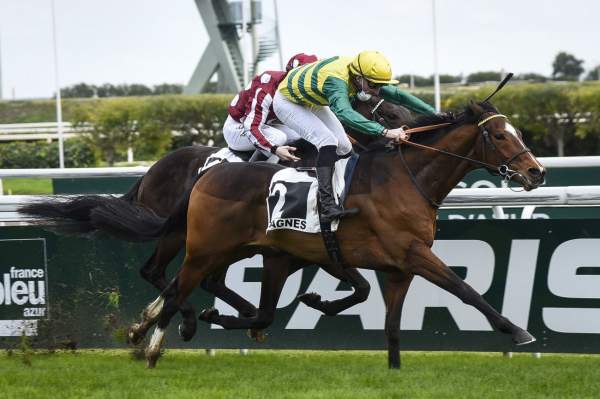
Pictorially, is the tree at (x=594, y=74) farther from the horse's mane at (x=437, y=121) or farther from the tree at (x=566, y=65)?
the horse's mane at (x=437, y=121)

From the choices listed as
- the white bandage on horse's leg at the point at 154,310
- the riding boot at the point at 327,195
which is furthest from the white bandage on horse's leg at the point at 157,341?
the riding boot at the point at 327,195

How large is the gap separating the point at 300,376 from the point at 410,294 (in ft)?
3.66

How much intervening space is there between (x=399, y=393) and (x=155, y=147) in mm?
27539

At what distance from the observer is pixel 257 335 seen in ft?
22.3

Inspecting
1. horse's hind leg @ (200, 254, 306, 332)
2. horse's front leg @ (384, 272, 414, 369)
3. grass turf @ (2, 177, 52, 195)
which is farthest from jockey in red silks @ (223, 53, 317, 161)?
grass turf @ (2, 177, 52, 195)

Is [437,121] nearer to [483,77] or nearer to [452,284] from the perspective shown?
[452,284]

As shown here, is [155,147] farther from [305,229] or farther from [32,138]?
[305,229]

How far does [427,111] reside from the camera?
22.1ft

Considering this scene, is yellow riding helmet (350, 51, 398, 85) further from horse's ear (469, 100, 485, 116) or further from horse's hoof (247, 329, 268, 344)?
horse's hoof (247, 329, 268, 344)

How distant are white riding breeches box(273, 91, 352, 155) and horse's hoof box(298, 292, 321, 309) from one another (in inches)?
33.8

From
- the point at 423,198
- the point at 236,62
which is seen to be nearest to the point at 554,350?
the point at 423,198

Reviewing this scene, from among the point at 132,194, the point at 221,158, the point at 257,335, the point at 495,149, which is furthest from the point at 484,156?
the point at 132,194

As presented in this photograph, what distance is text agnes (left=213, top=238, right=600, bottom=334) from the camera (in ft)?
20.9

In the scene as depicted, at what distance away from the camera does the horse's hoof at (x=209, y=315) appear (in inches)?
257
